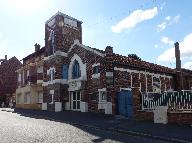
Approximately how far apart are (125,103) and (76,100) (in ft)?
29.8

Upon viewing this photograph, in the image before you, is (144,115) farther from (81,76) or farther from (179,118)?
(81,76)

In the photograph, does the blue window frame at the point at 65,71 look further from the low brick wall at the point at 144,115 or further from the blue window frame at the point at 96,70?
the low brick wall at the point at 144,115

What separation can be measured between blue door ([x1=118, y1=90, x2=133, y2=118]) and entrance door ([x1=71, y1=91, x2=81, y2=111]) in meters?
7.52

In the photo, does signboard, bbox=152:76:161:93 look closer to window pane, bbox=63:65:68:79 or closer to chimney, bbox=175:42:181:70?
chimney, bbox=175:42:181:70

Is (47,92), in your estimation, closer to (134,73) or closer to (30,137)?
(134,73)

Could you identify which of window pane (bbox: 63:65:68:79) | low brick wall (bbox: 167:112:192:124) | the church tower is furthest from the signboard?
low brick wall (bbox: 167:112:192:124)

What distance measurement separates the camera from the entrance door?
30.3m

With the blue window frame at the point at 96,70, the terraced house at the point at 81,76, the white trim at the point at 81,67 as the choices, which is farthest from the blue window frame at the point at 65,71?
the blue window frame at the point at 96,70

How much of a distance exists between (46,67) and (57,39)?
4344 millimetres

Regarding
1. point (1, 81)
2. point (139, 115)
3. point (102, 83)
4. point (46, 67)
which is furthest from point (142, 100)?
point (1, 81)

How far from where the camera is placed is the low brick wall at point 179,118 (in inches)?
635

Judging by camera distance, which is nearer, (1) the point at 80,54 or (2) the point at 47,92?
(1) the point at 80,54

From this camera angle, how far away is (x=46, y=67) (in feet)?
117

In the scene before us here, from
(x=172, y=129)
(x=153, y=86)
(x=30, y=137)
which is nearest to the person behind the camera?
(x=30, y=137)
